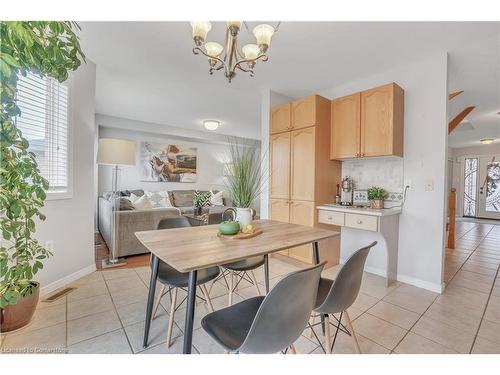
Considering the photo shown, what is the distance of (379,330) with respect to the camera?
5.61ft

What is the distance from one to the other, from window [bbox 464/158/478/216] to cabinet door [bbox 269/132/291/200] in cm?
778

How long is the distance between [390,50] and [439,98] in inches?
28.0

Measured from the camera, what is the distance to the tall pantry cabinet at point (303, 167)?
2.91m

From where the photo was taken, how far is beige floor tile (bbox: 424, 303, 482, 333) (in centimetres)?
178

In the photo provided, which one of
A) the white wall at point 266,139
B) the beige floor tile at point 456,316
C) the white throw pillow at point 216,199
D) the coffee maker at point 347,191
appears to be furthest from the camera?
the white throw pillow at point 216,199

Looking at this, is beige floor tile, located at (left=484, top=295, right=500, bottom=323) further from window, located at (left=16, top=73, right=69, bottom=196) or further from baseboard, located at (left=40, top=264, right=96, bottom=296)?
window, located at (left=16, top=73, right=69, bottom=196)

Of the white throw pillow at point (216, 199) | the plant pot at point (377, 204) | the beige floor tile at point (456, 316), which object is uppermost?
the plant pot at point (377, 204)

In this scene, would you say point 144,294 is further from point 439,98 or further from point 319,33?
point 439,98

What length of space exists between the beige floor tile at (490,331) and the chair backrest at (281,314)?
5.54ft

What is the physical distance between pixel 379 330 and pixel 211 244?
4.63ft

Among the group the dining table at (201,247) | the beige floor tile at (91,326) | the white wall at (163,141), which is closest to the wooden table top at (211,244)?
the dining table at (201,247)

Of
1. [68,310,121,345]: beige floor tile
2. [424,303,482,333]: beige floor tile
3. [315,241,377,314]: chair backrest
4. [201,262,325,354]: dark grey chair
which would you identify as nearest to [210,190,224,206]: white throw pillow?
[68,310,121,345]: beige floor tile

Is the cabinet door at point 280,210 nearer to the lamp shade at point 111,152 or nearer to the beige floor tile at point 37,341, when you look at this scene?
the lamp shade at point 111,152
